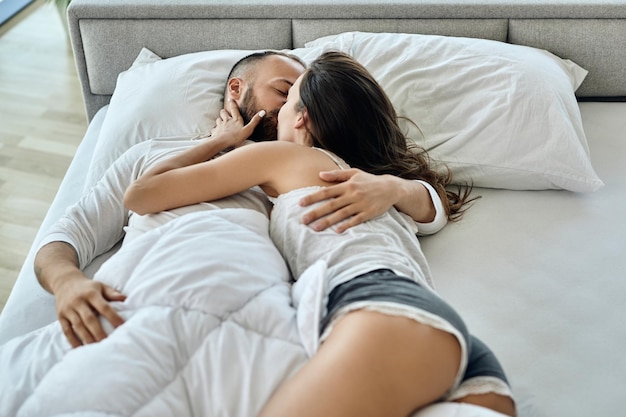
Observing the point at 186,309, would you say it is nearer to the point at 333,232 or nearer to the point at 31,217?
the point at 333,232

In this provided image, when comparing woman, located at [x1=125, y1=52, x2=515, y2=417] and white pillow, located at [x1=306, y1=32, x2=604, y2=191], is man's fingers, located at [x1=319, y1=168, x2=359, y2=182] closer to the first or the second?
woman, located at [x1=125, y1=52, x2=515, y2=417]

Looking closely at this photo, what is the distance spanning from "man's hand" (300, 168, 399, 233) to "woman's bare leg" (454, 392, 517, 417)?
36cm

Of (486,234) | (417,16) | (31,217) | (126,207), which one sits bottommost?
(31,217)

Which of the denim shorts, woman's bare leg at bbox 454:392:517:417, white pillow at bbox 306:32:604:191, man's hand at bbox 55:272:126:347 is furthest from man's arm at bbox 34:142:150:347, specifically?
white pillow at bbox 306:32:604:191

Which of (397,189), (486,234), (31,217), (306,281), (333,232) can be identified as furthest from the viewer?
(31,217)

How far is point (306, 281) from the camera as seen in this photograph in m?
1.17

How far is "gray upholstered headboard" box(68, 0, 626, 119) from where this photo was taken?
2002mm

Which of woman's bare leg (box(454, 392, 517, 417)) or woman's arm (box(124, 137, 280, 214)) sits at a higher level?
woman's arm (box(124, 137, 280, 214))

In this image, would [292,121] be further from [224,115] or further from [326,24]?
[326,24]

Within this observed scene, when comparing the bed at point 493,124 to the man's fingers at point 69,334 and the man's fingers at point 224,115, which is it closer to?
the man's fingers at point 224,115

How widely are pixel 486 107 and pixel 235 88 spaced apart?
60 centimetres

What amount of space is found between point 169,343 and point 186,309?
0.24 ft

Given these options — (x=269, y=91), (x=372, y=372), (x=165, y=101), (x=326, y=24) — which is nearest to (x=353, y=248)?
(x=372, y=372)

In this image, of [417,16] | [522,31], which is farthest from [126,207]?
[522,31]
